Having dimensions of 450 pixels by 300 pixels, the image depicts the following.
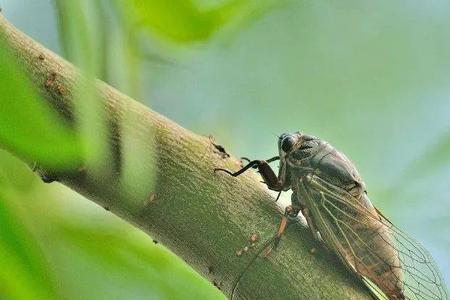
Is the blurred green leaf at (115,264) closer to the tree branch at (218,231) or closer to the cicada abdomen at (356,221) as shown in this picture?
the tree branch at (218,231)

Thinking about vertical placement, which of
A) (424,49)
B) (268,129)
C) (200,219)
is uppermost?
(424,49)

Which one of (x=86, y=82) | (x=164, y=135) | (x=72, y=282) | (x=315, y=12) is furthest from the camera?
(x=315, y=12)

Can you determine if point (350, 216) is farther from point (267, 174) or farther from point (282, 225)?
point (282, 225)

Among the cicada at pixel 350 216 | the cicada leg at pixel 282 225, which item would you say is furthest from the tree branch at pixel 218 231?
the cicada at pixel 350 216

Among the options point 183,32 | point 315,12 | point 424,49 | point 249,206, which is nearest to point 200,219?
point 249,206

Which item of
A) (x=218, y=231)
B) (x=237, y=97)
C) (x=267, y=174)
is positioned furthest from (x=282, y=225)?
(x=237, y=97)

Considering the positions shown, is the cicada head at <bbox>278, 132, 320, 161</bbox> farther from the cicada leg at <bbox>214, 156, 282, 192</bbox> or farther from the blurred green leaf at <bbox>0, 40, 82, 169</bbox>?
the blurred green leaf at <bbox>0, 40, 82, 169</bbox>

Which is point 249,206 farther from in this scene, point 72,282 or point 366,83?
point 366,83
